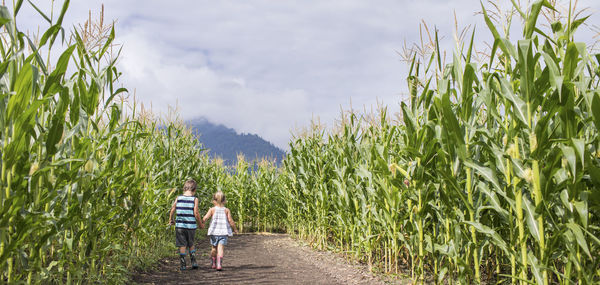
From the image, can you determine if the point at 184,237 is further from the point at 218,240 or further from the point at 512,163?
the point at 512,163

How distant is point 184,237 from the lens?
6.75 meters

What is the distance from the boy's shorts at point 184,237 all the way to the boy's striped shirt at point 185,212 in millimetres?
76

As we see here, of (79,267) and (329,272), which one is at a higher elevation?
(79,267)

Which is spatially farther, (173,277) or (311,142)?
(311,142)

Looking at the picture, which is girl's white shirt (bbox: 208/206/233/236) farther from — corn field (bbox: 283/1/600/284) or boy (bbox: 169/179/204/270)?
corn field (bbox: 283/1/600/284)

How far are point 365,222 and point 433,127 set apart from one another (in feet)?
10.2

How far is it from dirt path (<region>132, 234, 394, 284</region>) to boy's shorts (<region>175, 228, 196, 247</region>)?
0.45 metres

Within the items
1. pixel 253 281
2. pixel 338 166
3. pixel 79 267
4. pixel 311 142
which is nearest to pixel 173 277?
pixel 253 281

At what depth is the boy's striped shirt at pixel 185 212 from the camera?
667cm

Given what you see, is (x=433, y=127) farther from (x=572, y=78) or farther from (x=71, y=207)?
(x=71, y=207)

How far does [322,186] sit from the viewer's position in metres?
8.76

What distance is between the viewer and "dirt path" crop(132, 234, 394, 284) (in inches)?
228

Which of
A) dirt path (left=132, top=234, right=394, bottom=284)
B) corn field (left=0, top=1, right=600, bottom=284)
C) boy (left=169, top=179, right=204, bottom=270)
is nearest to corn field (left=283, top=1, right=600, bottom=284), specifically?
corn field (left=0, top=1, right=600, bottom=284)

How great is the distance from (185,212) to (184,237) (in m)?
0.46
